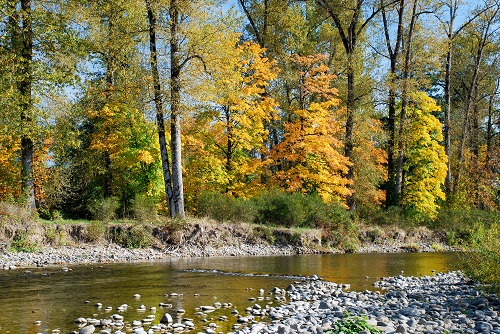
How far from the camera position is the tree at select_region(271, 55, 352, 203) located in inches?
1104

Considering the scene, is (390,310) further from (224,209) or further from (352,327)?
(224,209)

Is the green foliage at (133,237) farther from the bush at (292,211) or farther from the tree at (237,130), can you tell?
the tree at (237,130)

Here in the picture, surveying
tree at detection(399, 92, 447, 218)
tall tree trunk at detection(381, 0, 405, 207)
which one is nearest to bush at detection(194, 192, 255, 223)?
tall tree trunk at detection(381, 0, 405, 207)

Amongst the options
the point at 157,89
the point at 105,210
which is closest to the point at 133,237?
the point at 105,210

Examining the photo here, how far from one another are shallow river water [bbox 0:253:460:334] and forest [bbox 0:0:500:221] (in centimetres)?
609

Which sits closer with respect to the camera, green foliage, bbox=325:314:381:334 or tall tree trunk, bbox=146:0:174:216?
green foliage, bbox=325:314:381:334

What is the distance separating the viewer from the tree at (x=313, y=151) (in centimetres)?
2803

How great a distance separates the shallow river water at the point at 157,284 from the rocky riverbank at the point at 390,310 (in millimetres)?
699

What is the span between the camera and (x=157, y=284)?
12234 millimetres

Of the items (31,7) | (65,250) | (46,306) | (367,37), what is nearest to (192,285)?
(46,306)

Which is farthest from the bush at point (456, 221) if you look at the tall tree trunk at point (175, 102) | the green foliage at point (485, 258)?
→ the green foliage at point (485, 258)

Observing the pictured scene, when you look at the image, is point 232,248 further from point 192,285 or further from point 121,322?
point 121,322

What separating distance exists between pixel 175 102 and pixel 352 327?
15.7m

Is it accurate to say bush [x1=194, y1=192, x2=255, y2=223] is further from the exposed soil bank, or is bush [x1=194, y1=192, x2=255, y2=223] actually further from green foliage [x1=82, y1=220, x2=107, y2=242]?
green foliage [x1=82, y1=220, x2=107, y2=242]
